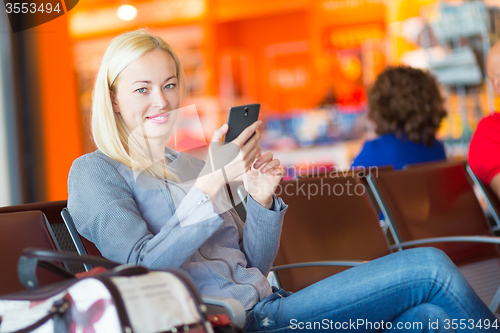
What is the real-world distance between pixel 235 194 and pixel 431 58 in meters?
3.56

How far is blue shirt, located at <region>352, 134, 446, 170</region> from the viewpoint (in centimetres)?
291

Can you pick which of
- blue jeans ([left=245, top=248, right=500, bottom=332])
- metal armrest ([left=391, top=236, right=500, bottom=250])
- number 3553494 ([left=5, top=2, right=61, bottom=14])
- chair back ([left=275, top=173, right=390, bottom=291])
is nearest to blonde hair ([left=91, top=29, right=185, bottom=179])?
blue jeans ([left=245, top=248, right=500, bottom=332])

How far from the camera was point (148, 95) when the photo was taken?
142 cm

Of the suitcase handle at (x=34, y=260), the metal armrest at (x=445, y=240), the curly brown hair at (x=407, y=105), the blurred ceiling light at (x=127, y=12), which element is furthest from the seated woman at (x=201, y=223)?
the blurred ceiling light at (x=127, y=12)

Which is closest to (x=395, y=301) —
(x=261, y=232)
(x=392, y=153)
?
(x=261, y=232)

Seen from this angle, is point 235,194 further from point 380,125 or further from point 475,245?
point 380,125

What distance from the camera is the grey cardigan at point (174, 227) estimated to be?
124cm

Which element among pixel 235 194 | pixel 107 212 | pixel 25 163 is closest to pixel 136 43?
pixel 107 212

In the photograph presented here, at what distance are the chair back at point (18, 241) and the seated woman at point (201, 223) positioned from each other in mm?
106

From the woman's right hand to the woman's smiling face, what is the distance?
23cm

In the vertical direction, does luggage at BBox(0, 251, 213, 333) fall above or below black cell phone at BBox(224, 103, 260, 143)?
below

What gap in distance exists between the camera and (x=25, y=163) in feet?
11.2

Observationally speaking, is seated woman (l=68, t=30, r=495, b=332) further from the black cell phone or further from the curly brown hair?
the curly brown hair

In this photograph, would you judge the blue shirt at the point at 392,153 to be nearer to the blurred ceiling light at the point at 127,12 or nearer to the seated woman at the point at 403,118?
the seated woman at the point at 403,118
